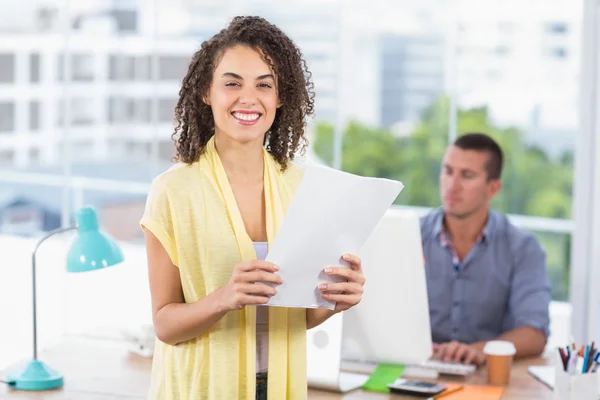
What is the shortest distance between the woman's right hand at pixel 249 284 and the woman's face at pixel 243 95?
26 centimetres

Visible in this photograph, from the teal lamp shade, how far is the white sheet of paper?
70 cm

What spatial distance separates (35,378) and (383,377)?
870 millimetres

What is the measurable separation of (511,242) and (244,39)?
1.70 m

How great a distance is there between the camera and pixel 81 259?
2.22 meters

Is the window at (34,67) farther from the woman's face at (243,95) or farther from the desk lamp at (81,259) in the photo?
the woman's face at (243,95)

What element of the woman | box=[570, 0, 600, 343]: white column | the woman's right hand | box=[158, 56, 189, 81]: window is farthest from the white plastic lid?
box=[158, 56, 189, 81]: window

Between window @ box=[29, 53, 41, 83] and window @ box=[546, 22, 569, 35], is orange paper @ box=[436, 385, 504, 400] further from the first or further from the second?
window @ box=[29, 53, 41, 83]

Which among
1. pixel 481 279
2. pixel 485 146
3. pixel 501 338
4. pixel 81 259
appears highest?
pixel 485 146

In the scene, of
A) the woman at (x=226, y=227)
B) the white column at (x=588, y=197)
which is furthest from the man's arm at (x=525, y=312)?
the woman at (x=226, y=227)

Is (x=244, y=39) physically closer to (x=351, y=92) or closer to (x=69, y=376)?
(x=69, y=376)

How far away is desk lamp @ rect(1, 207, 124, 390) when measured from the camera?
2.22 meters

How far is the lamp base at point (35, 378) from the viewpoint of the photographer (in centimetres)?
230

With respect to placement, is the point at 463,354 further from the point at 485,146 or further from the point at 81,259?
the point at 81,259

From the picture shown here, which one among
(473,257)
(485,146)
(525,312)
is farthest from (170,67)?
(525,312)
